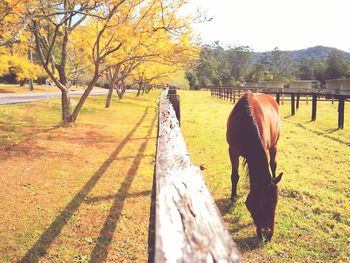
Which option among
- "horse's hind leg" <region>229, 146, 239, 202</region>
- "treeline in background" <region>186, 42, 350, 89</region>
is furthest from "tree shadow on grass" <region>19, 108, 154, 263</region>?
"treeline in background" <region>186, 42, 350, 89</region>

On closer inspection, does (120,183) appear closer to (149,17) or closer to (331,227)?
(331,227)

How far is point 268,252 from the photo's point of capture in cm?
396

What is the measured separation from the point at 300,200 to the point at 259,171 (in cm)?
226

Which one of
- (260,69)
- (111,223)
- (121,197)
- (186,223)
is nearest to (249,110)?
(111,223)

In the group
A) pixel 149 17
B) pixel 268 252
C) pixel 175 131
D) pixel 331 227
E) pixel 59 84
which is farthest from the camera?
pixel 59 84

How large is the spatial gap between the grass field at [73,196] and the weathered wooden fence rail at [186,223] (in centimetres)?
235

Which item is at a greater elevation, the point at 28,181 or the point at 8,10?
the point at 8,10

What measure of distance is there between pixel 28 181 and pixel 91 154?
256 cm

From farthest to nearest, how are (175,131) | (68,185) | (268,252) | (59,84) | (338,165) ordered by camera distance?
(59,84), (338,165), (68,185), (268,252), (175,131)

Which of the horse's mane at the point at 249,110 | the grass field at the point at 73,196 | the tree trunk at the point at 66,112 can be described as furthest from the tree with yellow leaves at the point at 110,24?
the horse's mane at the point at 249,110

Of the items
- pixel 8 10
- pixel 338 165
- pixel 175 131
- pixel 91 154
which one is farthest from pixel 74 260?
pixel 8 10

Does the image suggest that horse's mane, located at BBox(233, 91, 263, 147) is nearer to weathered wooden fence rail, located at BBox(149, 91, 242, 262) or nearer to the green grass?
the green grass

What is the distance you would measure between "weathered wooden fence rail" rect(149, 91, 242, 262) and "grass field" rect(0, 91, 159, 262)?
2348 millimetres

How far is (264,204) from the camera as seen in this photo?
3.73 m
